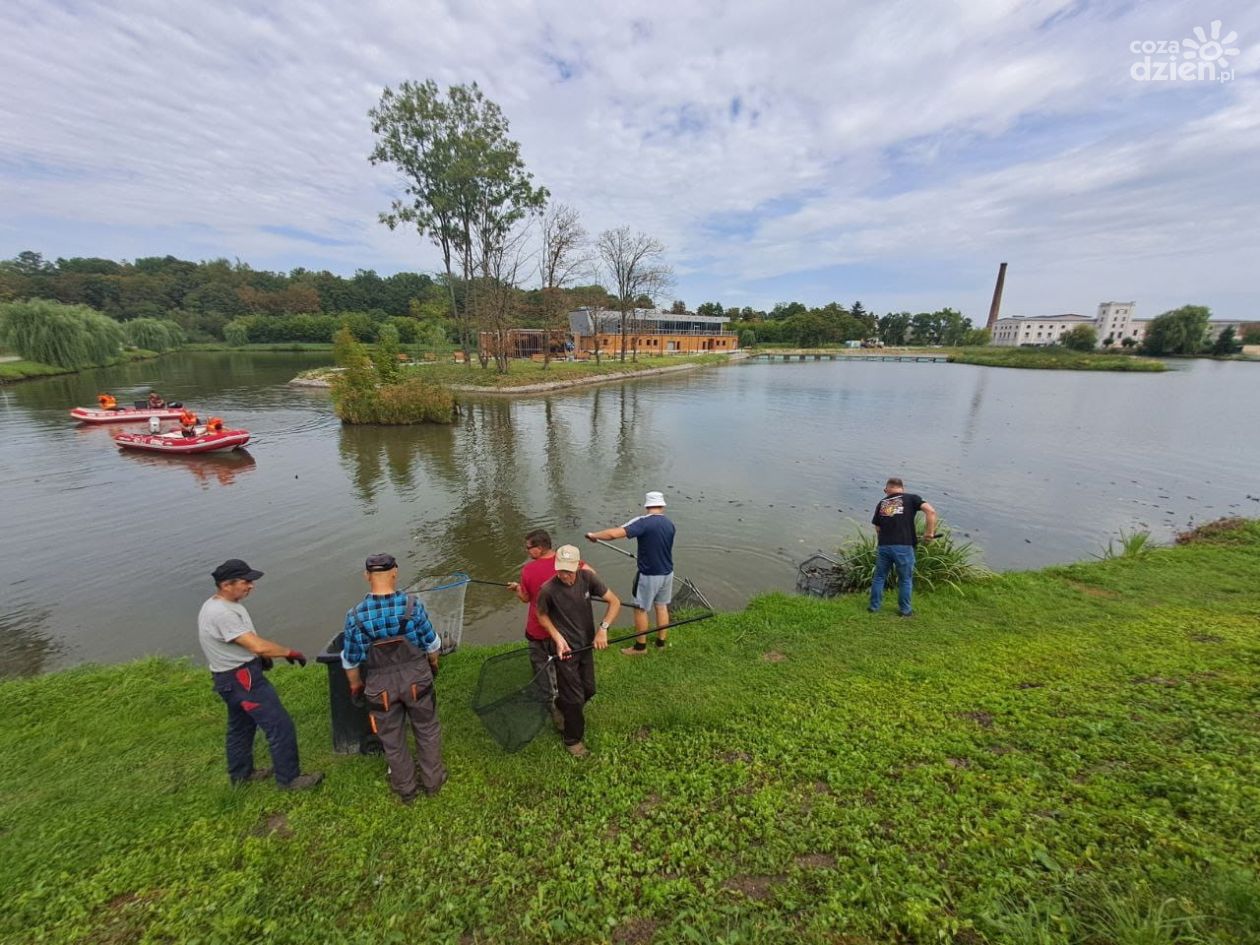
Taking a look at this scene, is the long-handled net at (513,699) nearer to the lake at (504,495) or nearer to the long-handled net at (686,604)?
the long-handled net at (686,604)

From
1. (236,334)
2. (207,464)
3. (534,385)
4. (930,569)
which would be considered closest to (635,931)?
(930,569)

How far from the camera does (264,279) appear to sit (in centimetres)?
10412

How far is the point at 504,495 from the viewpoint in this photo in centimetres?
1368

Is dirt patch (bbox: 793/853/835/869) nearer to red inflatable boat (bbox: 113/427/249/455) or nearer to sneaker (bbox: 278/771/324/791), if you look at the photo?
sneaker (bbox: 278/771/324/791)

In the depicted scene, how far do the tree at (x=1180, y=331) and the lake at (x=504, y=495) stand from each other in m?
76.4

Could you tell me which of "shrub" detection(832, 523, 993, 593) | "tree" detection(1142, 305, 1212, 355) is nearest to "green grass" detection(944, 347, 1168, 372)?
"tree" detection(1142, 305, 1212, 355)

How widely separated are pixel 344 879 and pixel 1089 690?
6.26m

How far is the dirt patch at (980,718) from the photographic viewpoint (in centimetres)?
427

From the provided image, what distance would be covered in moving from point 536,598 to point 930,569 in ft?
20.6

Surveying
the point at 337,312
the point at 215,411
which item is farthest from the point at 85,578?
the point at 337,312

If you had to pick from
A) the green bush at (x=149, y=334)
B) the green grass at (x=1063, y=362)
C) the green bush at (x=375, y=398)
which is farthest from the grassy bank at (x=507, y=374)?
the green grass at (x=1063, y=362)

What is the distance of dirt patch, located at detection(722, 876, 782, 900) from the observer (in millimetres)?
2918

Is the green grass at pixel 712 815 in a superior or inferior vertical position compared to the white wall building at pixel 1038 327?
inferior

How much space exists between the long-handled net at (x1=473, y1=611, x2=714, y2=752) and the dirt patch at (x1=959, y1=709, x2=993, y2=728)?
3.40 m
